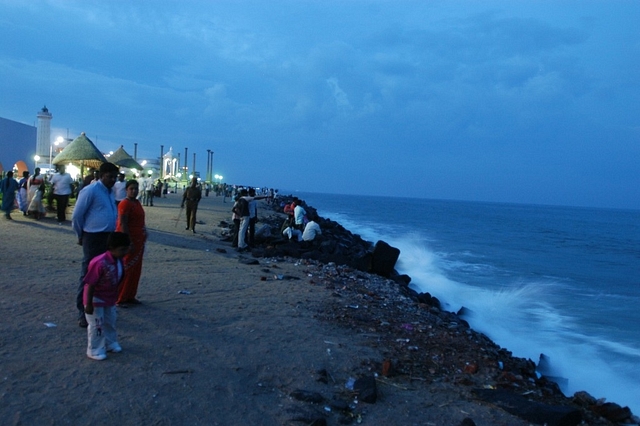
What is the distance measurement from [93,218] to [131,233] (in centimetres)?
89

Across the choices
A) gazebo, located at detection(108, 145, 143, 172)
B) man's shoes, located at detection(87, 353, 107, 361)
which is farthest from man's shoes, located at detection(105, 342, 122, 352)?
gazebo, located at detection(108, 145, 143, 172)

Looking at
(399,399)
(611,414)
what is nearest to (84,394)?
(399,399)

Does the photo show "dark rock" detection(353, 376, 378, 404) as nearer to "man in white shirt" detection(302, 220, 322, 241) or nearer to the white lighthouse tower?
"man in white shirt" detection(302, 220, 322, 241)

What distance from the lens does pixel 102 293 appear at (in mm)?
4137

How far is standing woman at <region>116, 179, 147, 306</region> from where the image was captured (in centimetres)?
561

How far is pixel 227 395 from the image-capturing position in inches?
157

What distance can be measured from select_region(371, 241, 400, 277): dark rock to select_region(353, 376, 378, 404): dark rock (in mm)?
9090

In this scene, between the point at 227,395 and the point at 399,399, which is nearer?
the point at 227,395

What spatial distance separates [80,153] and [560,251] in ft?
95.5

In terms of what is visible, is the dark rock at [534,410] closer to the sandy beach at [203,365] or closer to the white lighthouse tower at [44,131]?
the sandy beach at [203,365]

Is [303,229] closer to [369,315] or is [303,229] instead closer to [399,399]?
[369,315]

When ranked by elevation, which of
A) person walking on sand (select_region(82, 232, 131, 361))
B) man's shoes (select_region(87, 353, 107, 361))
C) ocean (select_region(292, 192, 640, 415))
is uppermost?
person walking on sand (select_region(82, 232, 131, 361))

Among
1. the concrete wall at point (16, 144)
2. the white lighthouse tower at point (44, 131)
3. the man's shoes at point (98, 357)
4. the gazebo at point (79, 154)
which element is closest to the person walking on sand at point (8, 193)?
the gazebo at point (79, 154)

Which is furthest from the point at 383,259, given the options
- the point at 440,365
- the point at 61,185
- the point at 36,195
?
the point at 36,195
